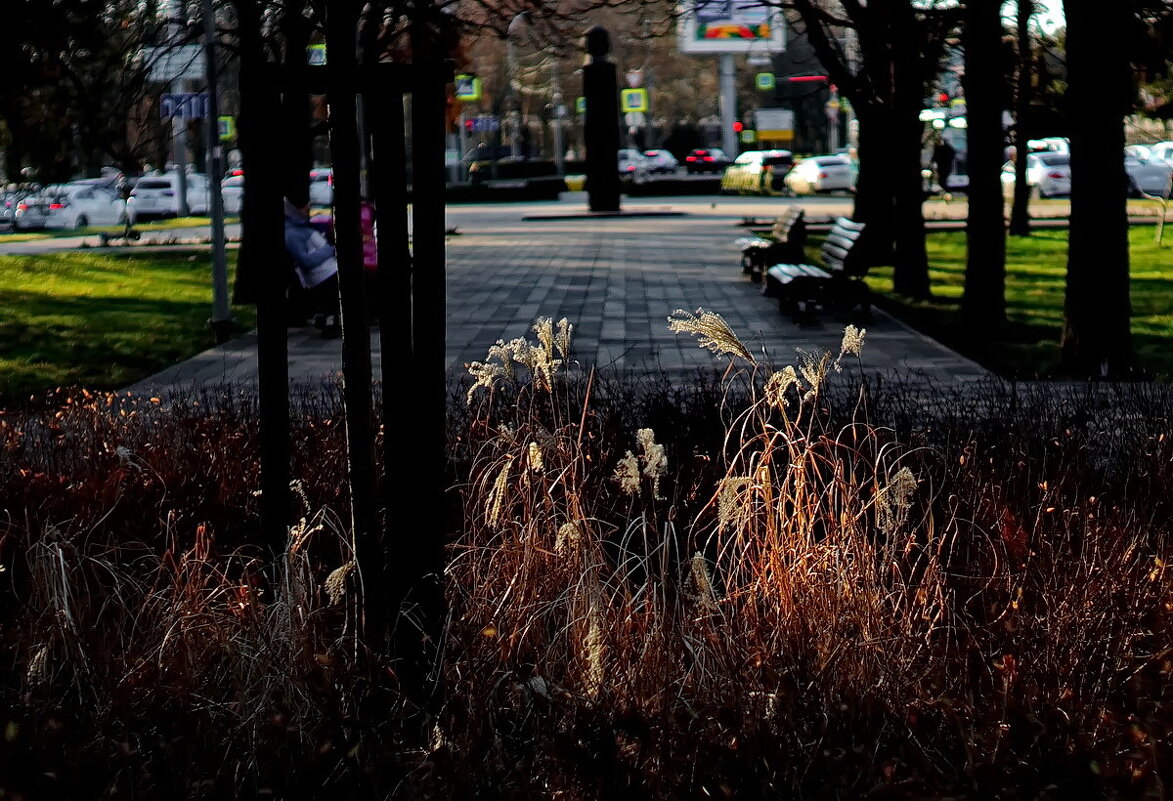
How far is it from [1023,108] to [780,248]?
16.9ft

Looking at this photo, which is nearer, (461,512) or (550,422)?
(461,512)

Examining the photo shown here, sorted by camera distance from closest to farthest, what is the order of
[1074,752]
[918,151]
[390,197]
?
[1074,752]
[390,197]
[918,151]

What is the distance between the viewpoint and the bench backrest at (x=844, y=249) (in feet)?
48.8

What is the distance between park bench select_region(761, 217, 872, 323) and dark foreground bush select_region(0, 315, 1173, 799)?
26.3ft

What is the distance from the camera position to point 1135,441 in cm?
625

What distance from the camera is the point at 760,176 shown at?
51.2 metres

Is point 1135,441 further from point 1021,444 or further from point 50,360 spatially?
point 50,360

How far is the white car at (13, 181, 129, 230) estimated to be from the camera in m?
41.2

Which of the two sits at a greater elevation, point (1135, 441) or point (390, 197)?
Result: point (390, 197)

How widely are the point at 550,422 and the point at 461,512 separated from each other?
91 centimetres

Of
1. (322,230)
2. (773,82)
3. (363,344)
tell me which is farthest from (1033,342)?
(773,82)

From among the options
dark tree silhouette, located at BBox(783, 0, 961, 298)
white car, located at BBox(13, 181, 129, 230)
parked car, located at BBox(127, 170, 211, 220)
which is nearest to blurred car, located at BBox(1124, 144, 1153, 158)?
parked car, located at BBox(127, 170, 211, 220)

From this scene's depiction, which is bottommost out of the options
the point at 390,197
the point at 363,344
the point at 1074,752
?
the point at 1074,752

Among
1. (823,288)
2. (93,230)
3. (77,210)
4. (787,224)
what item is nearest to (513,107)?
(77,210)
